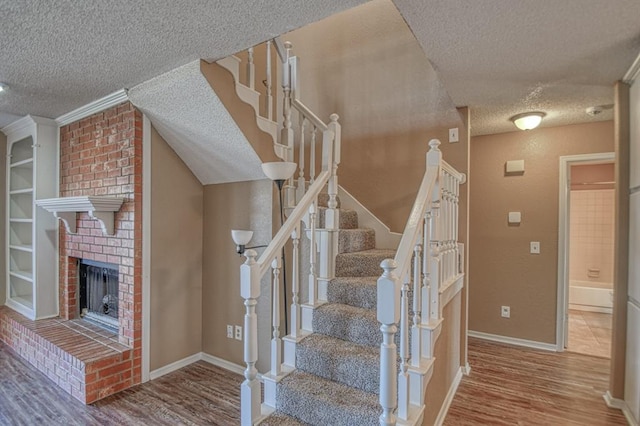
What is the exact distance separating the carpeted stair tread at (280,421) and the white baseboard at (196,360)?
1206mm

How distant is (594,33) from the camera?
1.77 meters

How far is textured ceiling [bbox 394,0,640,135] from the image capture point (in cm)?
158

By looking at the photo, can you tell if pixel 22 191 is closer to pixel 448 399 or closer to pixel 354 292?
pixel 354 292

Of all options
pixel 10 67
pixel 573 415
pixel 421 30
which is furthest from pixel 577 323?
pixel 10 67

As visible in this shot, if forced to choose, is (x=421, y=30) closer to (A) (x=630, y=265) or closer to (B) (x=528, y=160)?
(A) (x=630, y=265)

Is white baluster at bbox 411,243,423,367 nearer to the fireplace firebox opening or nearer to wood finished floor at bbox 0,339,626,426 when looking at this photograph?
wood finished floor at bbox 0,339,626,426

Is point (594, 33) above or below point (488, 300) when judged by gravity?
above

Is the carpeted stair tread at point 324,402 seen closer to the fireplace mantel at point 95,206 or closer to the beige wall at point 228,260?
the beige wall at point 228,260

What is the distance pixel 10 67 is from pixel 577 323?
6.32 metres

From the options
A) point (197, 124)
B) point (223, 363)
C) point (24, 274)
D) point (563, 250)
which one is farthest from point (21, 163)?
point (563, 250)

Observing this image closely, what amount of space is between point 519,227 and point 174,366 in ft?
12.4

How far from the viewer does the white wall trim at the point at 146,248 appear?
2.83m

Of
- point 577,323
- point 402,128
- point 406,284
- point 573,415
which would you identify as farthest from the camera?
point 577,323

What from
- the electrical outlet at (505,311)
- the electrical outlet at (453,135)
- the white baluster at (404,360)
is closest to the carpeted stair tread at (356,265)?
the white baluster at (404,360)
